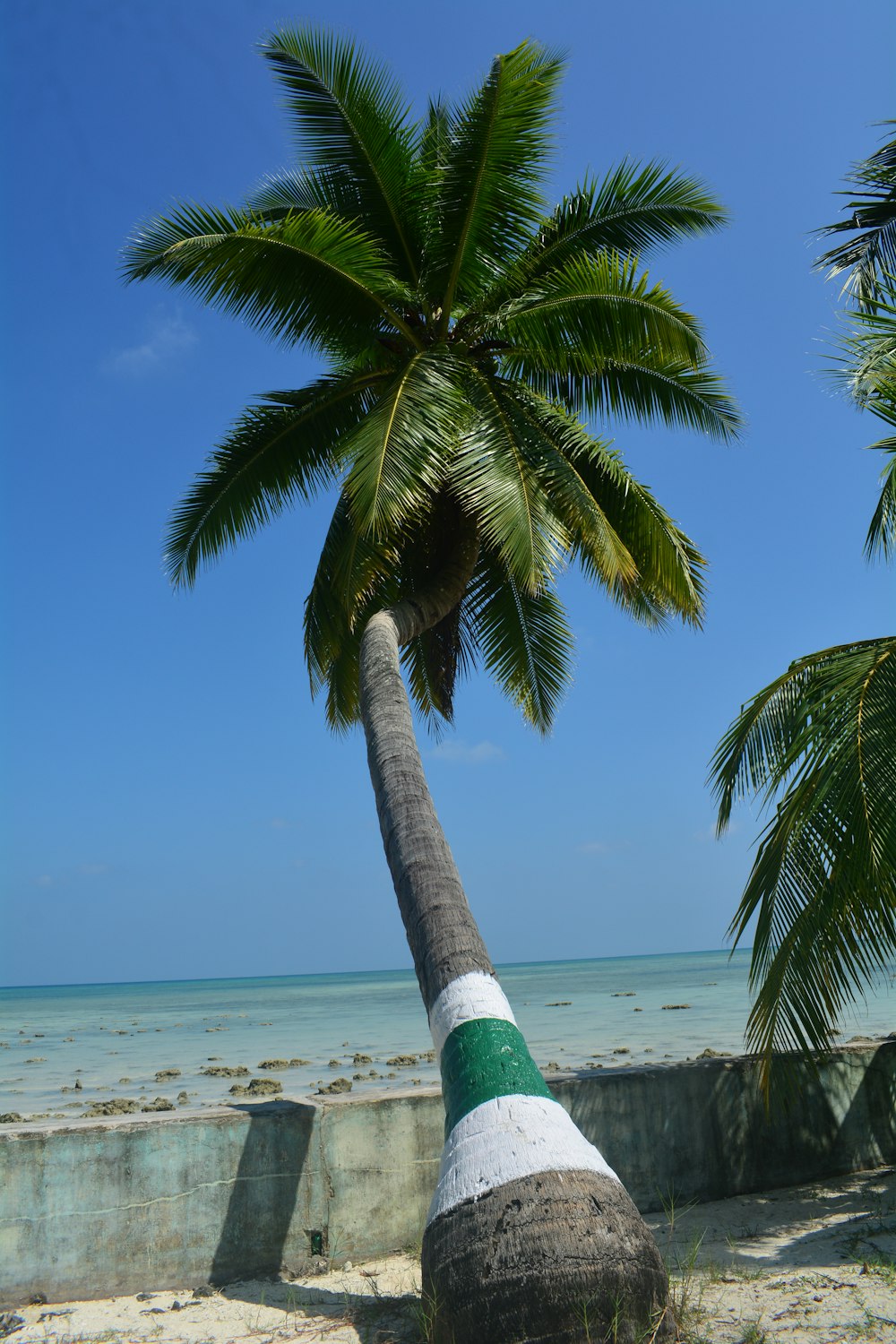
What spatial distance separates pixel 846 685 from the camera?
650 centimetres

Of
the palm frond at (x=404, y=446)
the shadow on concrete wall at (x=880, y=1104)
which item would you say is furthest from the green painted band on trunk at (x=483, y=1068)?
the palm frond at (x=404, y=446)

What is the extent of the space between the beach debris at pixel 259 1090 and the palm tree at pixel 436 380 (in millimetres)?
4089

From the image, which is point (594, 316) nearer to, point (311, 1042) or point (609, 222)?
point (609, 222)

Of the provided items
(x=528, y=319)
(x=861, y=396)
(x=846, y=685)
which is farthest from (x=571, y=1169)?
Answer: (x=528, y=319)

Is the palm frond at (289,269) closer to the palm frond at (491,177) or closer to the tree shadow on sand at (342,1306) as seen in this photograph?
the palm frond at (491,177)

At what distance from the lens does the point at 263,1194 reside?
5.41 m

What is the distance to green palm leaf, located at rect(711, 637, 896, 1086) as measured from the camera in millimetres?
6047

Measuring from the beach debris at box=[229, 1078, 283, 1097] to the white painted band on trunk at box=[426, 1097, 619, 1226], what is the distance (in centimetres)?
615

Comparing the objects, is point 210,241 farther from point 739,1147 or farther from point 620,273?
point 739,1147

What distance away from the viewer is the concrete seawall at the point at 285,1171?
5012mm

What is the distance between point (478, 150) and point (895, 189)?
3.70m

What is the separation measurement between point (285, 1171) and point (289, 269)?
6.87m

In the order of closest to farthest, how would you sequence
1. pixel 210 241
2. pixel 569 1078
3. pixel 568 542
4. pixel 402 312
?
pixel 569 1078 < pixel 210 241 < pixel 568 542 < pixel 402 312

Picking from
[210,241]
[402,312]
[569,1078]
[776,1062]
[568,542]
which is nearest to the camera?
[569,1078]
